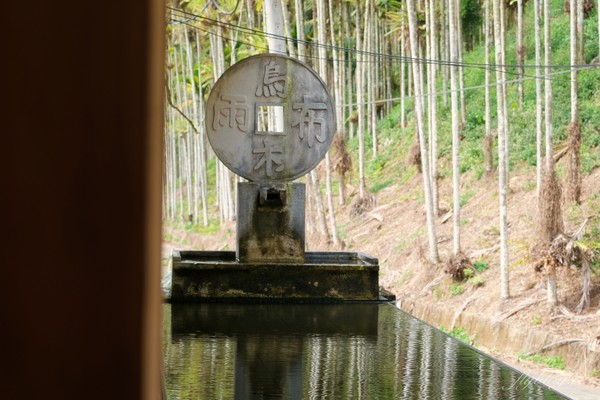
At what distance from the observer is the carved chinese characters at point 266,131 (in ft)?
33.2

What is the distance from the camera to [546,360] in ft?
39.6

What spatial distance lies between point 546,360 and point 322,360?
260 inches

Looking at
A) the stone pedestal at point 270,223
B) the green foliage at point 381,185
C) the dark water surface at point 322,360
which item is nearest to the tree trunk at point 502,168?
the stone pedestal at point 270,223

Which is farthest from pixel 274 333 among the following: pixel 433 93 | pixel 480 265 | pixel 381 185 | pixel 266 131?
pixel 381 185

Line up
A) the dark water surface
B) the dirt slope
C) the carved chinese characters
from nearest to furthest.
Answer: the dark water surface → the carved chinese characters → the dirt slope

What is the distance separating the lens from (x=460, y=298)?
15.9m

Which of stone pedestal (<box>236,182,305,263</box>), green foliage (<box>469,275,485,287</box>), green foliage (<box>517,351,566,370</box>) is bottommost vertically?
green foliage (<box>517,351,566,370</box>)

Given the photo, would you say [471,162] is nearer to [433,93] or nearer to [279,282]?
[433,93]

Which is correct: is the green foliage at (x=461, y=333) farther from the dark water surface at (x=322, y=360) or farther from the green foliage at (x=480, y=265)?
the dark water surface at (x=322, y=360)

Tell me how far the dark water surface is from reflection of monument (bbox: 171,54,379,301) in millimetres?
627

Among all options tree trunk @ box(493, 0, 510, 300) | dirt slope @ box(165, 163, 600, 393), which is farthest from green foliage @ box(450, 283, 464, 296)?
tree trunk @ box(493, 0, 510, 300)

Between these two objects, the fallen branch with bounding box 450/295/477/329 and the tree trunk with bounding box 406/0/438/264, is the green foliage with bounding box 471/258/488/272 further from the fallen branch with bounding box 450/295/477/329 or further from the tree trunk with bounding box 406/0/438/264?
the fallen branch with bounding box 450/295/477/329

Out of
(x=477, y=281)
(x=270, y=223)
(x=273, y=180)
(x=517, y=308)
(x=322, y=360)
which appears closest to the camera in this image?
(x=322, y=360)

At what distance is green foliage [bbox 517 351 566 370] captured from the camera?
38.9 feet
